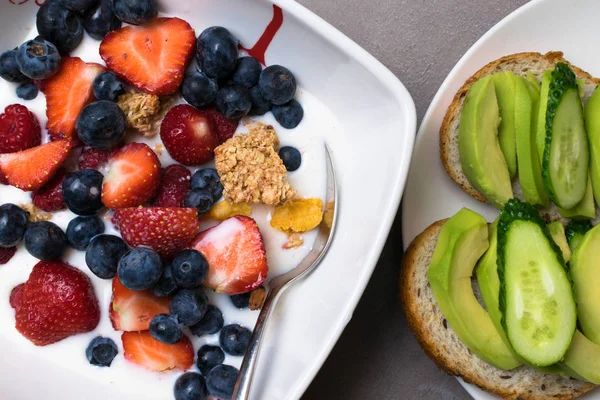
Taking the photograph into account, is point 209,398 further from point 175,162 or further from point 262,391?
point 175,162

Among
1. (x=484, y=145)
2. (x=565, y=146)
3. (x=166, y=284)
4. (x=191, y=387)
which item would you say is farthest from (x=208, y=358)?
(x=565, y=146)

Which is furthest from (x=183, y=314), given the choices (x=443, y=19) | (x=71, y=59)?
(x=443, y=19)

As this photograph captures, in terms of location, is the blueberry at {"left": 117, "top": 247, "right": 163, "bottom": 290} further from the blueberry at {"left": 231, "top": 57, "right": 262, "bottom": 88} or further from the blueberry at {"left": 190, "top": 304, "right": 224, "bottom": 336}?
the blueberry at {"left": 231, "top": 57, "right": 262, "bottom": 88}

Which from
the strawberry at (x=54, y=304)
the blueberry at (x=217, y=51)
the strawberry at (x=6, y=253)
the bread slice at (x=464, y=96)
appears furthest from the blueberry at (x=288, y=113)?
the strawberry at (x=6, y=253)

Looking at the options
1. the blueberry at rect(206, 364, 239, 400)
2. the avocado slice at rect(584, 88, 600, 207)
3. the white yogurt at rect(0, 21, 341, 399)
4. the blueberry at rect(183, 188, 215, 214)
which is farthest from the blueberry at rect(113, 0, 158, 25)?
the avocado slice at rect(584, 88, 600, 207)

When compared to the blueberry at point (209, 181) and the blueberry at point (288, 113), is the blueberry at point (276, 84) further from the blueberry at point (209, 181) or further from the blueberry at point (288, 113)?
the blueberry at point (209, 181)

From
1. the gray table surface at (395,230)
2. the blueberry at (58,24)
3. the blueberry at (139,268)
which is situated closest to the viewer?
the blueberry at (139,268)
